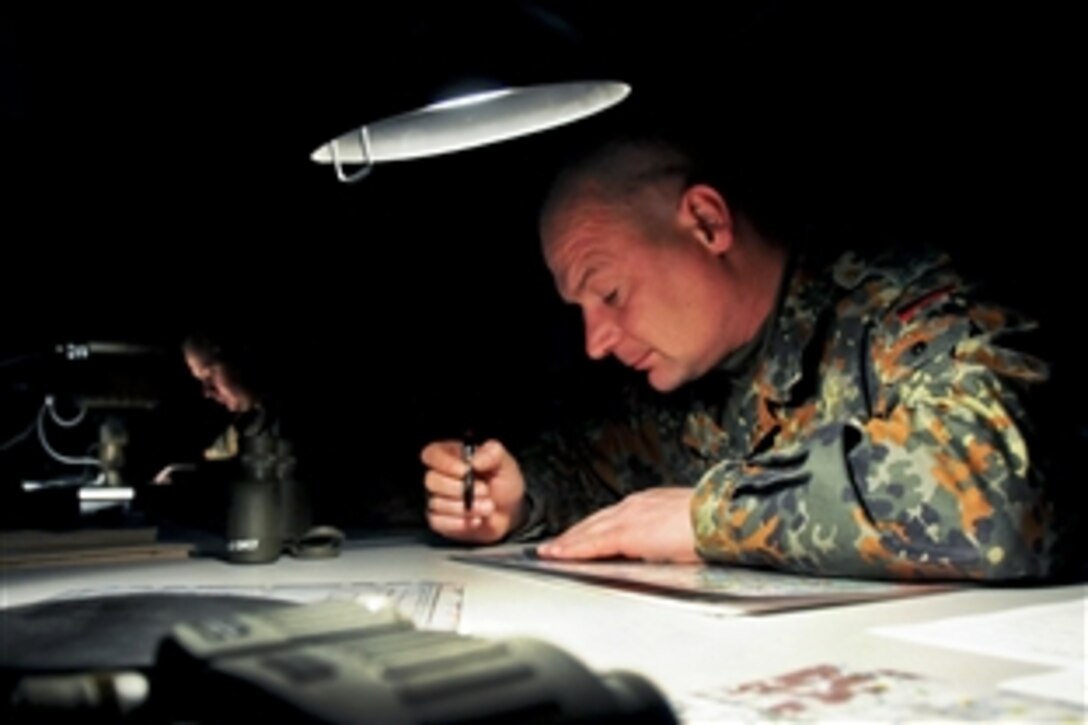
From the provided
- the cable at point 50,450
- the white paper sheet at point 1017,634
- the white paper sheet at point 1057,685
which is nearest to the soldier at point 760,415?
the white paper sheet at point 1017,634

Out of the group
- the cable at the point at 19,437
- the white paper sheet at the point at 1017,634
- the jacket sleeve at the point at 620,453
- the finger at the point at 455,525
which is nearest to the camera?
the white paper sheet at the point at 1017,634

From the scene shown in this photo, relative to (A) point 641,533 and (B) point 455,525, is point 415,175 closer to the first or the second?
(B) point 455,525

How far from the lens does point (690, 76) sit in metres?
1.94

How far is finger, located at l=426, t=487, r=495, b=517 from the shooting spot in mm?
1506

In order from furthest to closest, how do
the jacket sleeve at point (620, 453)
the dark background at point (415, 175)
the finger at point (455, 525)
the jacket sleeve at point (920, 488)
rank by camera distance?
the jacket sleeve at point (620, 453)
the finger at point (455, 525)
the dark background at point (415, 175)
the jacket sleeve at point (920, 488)

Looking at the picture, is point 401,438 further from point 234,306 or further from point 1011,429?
point 1011,429

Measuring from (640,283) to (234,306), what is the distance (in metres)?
1.58

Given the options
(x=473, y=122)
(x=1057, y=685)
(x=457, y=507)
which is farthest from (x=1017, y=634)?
(x=473, y=122)

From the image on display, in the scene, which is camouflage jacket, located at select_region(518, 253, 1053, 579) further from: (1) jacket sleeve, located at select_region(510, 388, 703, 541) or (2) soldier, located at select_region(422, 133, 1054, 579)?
(1) jacket sleeve, located at select_region(510, 388, 703, 541)

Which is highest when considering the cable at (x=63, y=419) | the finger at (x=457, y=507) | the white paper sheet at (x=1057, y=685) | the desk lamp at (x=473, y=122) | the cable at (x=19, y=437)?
the desk lamp at (x=473, y=122)

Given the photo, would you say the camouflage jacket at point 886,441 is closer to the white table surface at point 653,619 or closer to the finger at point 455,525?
the white table surface at point 653,619

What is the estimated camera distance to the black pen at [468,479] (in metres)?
1.50

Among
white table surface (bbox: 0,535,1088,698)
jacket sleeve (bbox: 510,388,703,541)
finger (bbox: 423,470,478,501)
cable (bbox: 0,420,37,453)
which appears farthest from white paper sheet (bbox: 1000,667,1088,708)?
cable (bbox: 0,420,37,453)

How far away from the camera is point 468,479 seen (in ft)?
4.98
